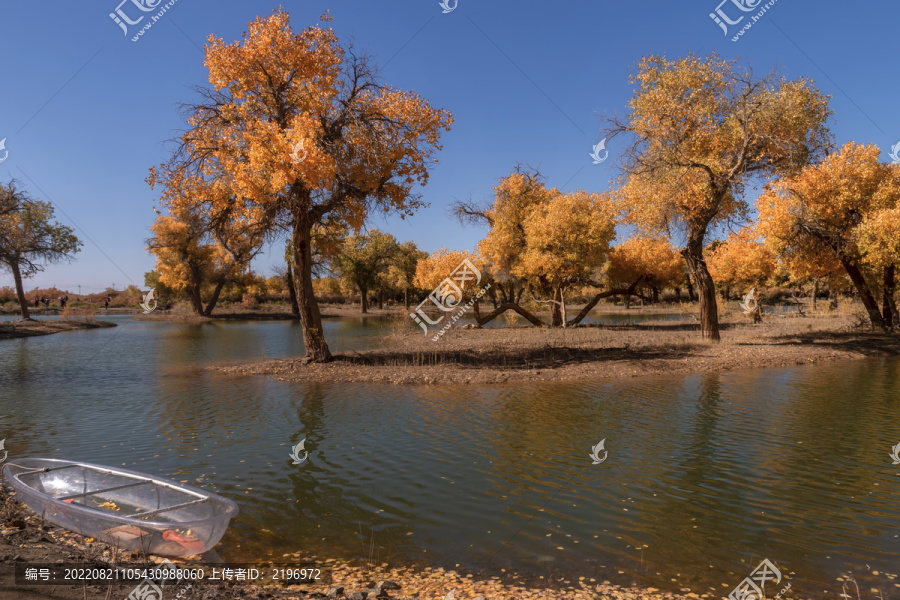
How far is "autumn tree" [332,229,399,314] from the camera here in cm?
7050

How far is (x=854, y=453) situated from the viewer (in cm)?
958

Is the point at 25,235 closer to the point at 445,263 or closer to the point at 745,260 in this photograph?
the point at 445,263

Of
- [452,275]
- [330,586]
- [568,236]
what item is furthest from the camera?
[452,275]

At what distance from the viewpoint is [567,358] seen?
68.8ft

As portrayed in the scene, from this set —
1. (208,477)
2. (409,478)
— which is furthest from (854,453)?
(208,477)

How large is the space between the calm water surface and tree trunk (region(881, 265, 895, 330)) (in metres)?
13.5

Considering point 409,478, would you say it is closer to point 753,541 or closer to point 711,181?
point 753,541

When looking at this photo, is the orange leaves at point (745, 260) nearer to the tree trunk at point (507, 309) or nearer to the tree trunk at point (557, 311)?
the tree trunk at point (557, 311)

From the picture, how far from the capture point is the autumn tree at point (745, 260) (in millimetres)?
37875

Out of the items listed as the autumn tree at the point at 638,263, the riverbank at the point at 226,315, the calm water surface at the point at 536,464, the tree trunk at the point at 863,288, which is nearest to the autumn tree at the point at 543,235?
the autumn tree at the point at 638,263

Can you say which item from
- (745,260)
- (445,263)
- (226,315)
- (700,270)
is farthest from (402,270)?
(700,270)

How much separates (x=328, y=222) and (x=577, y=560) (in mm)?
16848

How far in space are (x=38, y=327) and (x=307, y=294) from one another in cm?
3429

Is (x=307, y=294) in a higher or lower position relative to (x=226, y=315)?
higher
